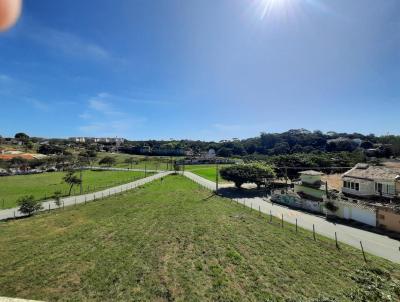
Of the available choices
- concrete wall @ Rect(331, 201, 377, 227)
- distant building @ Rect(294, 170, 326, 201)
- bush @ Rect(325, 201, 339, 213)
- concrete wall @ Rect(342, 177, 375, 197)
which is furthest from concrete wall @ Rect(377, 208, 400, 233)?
distant building @ Rect(294, 170, 326, 201)

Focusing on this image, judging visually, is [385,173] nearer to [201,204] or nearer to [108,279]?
[201,204]

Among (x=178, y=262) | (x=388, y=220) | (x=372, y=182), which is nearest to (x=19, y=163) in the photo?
(x=178, y=262)

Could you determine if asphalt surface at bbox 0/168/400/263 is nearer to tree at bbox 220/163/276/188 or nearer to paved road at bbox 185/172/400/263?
paved road at bbox 185/172/400/263

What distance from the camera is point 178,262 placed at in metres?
15.7

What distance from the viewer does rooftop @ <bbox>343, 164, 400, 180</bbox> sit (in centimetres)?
3130

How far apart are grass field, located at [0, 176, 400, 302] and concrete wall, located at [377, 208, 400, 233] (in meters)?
8.10

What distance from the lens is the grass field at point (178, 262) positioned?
11.9 meters

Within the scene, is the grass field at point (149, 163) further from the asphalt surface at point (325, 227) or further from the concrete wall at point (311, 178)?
the concrete wall at point (311, 178)

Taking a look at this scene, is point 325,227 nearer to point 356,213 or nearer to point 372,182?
point 356,213

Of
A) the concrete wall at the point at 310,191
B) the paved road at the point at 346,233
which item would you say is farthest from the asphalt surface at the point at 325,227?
the concrete wall at the point at 310,191

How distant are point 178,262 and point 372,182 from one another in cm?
2843

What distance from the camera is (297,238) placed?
20844mm

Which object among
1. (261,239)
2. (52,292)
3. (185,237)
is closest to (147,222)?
(185,237)

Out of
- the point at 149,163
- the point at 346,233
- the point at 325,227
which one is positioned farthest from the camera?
the point at 149,163
